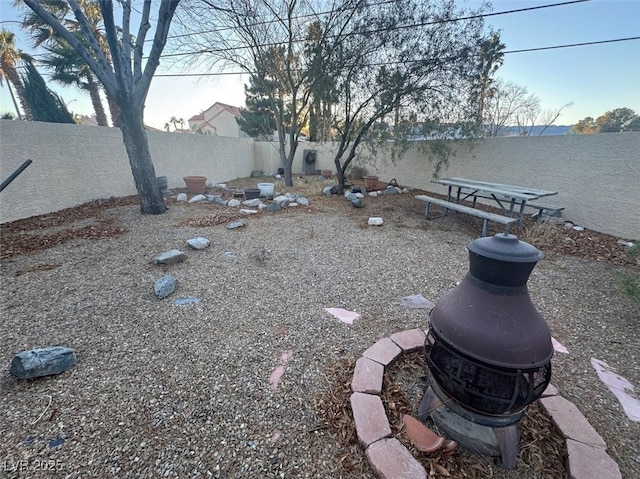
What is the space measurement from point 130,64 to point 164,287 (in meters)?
4.12

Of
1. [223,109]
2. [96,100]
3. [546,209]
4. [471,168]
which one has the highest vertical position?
[223,109]

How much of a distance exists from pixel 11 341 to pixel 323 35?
713cm

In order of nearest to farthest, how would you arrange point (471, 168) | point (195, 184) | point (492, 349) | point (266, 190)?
point (492, 349)
point (471, 168)
point (266, 190)
point (195, 184)

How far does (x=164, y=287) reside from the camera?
A: 7.73 ft

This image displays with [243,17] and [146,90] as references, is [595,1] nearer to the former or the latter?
[243,17]

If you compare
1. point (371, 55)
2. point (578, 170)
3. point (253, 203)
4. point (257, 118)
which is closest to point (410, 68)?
point (371, 55)

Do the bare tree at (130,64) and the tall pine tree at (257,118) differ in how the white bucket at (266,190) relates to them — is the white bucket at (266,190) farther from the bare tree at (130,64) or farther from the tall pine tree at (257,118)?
the tall pine tree at (257,118)

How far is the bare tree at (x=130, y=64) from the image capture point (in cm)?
372

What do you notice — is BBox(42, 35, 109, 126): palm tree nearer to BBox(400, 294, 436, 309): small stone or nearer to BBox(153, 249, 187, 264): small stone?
BBox(153, 249, 187, 264): small stone

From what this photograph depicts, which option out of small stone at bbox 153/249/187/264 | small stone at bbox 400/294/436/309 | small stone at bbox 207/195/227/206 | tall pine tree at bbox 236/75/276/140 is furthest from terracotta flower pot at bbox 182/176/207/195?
tall pine tree at bbox 236/75/276/140

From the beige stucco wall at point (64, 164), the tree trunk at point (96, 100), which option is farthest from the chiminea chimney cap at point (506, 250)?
the tree trunk at point (96, 100)

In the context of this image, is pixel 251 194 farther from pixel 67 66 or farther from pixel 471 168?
pixel 67 66

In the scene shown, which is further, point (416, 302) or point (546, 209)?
point (546, 209)

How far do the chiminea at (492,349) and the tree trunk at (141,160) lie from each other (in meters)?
5.29
